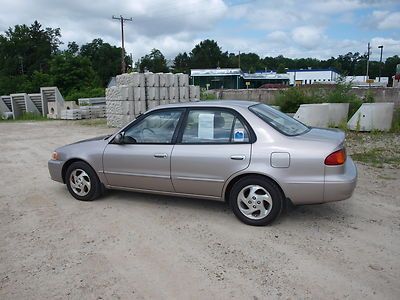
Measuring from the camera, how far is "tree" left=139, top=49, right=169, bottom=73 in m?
102

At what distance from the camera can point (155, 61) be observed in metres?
105

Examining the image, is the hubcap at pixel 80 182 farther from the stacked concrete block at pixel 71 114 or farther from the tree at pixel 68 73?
the tree at pixel 68 73

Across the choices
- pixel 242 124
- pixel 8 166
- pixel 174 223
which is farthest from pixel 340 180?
pixel 8 166

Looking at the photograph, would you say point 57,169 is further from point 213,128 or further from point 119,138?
point 213,128

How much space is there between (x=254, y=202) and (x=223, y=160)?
649 mm

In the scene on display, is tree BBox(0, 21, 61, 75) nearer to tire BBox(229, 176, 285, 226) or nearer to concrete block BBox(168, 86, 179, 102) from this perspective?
concrete block BBox(168, 86, 179, 102)

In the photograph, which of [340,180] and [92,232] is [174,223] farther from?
[340,180]

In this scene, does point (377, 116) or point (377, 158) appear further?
point (377, 116)

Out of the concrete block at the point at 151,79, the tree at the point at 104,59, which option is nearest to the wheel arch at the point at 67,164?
the concrete block at the point at 151,79

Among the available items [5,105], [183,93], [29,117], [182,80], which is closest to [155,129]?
[183,93]

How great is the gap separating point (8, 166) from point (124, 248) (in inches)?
237

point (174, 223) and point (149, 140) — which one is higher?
point (149, 140)

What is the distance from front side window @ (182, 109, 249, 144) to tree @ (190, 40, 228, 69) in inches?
4635

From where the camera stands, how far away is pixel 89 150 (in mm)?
5680
